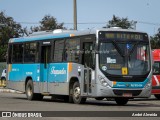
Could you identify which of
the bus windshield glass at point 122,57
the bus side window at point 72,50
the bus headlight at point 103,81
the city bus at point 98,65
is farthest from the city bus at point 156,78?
the bus headlight at point 103,81

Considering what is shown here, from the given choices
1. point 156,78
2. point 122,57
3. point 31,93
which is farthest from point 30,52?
point 122,57

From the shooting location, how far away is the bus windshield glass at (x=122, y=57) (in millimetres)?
21609

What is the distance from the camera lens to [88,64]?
72.6 ft

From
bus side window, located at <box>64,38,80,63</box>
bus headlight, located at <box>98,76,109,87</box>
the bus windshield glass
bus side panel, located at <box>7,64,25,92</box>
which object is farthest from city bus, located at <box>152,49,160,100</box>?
bus headlight, located at <box>98,76,109,87</box>

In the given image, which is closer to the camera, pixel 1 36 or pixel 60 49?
pixel 60 49

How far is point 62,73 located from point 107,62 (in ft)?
10.3

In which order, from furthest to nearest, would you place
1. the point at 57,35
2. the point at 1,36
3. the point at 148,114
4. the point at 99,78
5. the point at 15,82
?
the point at 1,36
the point at 15,82
the point at 57,35
the point at 99,78
the point at 148,114

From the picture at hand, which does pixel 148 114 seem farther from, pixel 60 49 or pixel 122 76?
pixel 60 49

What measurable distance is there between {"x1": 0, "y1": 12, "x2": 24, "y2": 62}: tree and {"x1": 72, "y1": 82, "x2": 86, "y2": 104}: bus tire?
5162cm

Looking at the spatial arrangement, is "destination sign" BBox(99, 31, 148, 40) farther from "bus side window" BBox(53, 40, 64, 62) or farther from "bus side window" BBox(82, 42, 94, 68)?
"bus side window" BBox(53, 40, 64, 62)

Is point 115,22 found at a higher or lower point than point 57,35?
higher

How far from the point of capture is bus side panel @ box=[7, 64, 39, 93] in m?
26.6

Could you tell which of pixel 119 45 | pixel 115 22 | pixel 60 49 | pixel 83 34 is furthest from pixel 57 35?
pixel 115 22

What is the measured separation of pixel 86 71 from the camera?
2225 centimetres
